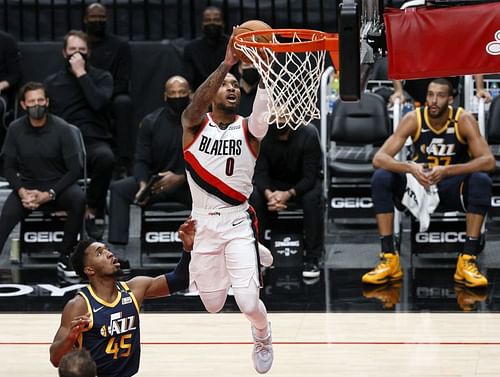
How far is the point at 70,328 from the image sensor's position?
6.20 m

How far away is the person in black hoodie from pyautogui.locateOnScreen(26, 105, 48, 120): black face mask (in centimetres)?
78

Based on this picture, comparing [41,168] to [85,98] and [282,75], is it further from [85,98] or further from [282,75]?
[282,75]

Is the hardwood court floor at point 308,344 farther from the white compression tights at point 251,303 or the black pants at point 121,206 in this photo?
the black pants at point 121,206

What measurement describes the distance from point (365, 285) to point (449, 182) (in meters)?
1.09

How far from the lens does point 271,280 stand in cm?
993

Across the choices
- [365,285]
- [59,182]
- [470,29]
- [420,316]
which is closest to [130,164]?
[59,182]

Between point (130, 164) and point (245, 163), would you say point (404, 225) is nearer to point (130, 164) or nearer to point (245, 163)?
point (130, 164)

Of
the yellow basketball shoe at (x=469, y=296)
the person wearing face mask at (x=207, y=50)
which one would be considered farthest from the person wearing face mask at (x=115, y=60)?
the yellow basketball shoe at (x=469, y=296)

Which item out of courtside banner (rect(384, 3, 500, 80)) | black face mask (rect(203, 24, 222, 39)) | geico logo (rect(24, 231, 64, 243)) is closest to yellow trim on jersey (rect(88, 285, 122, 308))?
courtside banner (rect(384, 3, 500, 80))

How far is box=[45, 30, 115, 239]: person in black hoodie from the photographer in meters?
11.0

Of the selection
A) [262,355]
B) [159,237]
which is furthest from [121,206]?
[262,355]

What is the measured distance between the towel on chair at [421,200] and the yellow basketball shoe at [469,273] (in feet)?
1.35

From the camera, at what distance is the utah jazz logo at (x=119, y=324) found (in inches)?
250

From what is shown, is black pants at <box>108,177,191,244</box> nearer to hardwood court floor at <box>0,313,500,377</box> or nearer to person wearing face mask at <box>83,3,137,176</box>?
person wearing face mask at <box>83,3,137,176</box>
